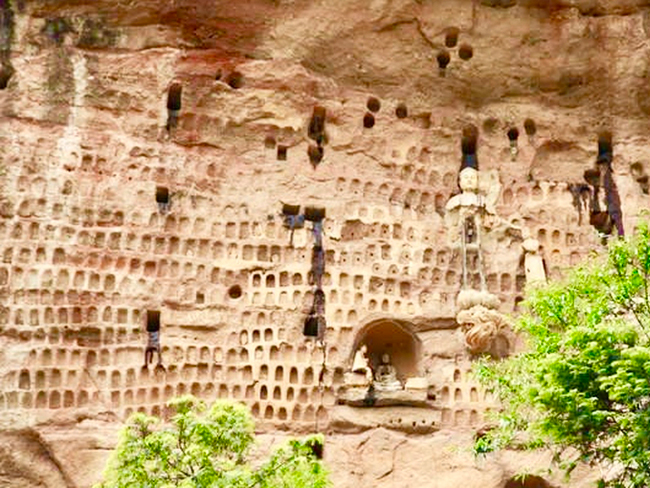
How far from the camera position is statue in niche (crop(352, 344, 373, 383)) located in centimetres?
1712

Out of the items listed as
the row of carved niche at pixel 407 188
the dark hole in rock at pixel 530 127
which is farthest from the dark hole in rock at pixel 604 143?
the row of carved niche at pixel 407 188

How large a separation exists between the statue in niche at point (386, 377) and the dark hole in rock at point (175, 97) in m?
5.31

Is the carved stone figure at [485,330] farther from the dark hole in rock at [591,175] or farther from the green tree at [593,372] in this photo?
the green tree at [593,372]

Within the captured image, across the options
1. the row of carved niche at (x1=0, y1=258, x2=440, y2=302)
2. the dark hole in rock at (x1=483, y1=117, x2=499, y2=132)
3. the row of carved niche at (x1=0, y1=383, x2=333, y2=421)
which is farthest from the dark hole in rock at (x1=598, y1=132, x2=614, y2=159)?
the row of carved niche at (x1=0, y1=383, x2=333, y2=421)

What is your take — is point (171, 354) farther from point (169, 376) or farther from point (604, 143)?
point (604, 143)

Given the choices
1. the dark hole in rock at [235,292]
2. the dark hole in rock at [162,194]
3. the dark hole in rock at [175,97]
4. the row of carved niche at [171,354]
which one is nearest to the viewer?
the row of carved niche at [171,354]

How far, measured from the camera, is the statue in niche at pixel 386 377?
56.3 feet

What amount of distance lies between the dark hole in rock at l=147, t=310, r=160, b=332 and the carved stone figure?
462cm

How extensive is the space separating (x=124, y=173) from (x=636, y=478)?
10.2 m

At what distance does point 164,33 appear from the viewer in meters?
19.0

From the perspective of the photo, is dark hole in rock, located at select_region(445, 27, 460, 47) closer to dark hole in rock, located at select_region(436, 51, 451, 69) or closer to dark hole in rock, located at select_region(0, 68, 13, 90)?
dark hole in rock, located at select_region(436, 51, 451, 69)

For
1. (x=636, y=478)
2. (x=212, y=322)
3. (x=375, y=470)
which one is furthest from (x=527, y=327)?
(x=212, y=322)

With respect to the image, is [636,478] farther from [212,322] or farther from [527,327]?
[212,322]

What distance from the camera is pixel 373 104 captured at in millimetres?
19594
